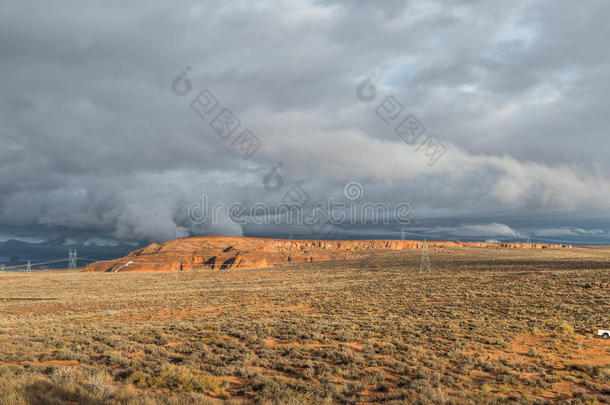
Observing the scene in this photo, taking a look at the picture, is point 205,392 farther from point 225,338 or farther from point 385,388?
point 225,338

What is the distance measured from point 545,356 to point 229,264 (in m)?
114

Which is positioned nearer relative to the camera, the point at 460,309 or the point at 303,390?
the point at 303,390

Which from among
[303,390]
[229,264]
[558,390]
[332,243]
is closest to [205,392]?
[303,390]

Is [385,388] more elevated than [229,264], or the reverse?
[385,388]

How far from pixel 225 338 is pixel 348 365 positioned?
7.09 metres

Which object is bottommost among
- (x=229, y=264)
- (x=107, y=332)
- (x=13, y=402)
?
(x=229, y=264)

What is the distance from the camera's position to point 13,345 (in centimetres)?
1439

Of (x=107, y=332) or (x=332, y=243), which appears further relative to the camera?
(x=332, y=243)

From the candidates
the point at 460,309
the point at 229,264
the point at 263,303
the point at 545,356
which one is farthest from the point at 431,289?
the point at 229,264

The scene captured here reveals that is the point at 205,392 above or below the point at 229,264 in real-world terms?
above

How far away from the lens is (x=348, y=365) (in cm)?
1217

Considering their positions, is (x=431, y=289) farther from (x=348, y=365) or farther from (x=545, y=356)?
(x=348, y=365)

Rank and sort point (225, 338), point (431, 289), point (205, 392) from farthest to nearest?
point (431, 289) < point (225, 338) < point (205, 392)

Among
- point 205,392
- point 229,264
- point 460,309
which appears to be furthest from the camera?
point 229,264
